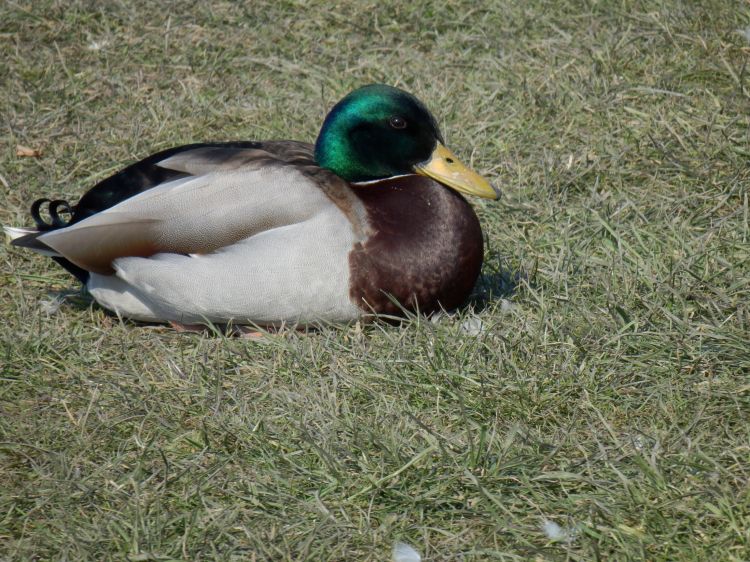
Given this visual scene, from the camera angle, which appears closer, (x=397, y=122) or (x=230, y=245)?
(x=230, y=245)

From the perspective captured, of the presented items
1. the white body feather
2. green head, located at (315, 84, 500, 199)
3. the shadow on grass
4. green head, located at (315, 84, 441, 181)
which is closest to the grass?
the shadow on grass

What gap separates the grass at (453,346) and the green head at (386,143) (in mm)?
482

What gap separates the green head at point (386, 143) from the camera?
374 centimetres

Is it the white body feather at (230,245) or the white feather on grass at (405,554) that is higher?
the white body feather at (230,245)

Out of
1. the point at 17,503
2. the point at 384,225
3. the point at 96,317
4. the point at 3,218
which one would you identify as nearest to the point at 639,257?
the point at 384,225

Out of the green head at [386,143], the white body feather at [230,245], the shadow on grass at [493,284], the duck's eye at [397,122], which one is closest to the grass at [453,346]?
the shadow on grass at [493,284]

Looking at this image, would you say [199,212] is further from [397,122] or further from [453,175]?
[453,175]

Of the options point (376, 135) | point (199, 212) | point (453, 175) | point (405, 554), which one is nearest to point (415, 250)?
point (453, 175)

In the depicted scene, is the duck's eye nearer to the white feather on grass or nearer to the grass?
the grass

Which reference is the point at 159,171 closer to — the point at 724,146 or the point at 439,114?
the point at 439,114

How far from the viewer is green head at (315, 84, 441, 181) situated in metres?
3.74

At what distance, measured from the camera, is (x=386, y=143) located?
3779mm

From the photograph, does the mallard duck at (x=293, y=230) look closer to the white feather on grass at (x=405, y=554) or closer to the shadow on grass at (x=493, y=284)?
the shadow on grass at (x=493, y=284)

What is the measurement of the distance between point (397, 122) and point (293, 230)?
563 millimetres
